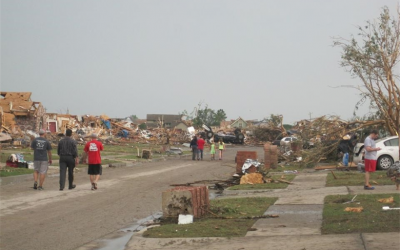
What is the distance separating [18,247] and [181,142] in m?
63.1

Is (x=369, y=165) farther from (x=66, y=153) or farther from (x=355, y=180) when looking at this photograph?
(x=66, y=153)

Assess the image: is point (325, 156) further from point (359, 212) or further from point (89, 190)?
point (359, 212)

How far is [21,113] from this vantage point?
179ft

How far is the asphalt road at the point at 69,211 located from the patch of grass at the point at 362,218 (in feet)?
12.7

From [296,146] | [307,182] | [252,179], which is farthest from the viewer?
[296,146]

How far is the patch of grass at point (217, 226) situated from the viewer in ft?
31.9

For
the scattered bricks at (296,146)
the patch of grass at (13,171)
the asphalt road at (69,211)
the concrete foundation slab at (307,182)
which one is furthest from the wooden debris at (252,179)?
the scattered bricks at (296,146)

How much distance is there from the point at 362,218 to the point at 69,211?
6268mm

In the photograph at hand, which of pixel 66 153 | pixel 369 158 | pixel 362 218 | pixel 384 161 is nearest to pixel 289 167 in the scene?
pixel 384 161

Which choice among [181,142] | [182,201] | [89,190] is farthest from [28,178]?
[181,142]

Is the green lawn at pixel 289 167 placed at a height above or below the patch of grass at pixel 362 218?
above

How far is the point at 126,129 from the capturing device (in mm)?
75000

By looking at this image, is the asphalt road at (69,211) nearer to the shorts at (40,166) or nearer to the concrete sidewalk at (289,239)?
the shorts at (40,166)

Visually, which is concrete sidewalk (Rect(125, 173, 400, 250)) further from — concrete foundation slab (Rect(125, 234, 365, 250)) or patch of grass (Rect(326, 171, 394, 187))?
patch of grass (Rect(326, 171, 394, 187))
